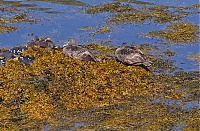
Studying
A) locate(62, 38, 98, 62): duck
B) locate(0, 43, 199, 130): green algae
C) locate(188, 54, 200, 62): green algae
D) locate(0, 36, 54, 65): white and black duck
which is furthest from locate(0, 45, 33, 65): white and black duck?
locate(188, 54, 200, 62): green algae

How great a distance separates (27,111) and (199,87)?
4.37m

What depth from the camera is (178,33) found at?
15867 millimetres

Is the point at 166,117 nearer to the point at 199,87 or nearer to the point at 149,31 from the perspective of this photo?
the point at 199,87

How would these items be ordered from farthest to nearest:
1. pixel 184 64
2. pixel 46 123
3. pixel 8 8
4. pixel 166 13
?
pixel 8 8
pixel 166 13
pixel 184 64
pixel 46 123

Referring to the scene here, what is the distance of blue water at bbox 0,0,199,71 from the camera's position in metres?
14.3

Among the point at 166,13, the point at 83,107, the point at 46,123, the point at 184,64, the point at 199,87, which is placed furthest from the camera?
the point at 166,13

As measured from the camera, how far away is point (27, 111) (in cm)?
952

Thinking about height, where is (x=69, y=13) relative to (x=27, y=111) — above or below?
above

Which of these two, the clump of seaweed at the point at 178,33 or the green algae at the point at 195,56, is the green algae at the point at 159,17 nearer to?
the clump of seaweed at the point at 178,33

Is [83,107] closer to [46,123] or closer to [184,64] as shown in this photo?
[46,123]

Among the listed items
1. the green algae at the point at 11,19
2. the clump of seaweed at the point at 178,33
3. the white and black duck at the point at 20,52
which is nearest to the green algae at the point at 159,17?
the clump of seaweed at the point at 178,33

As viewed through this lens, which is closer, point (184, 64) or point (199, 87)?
point (199, 87)

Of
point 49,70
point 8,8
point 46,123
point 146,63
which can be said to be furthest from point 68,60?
point 8,8

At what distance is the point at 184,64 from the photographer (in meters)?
12.7
